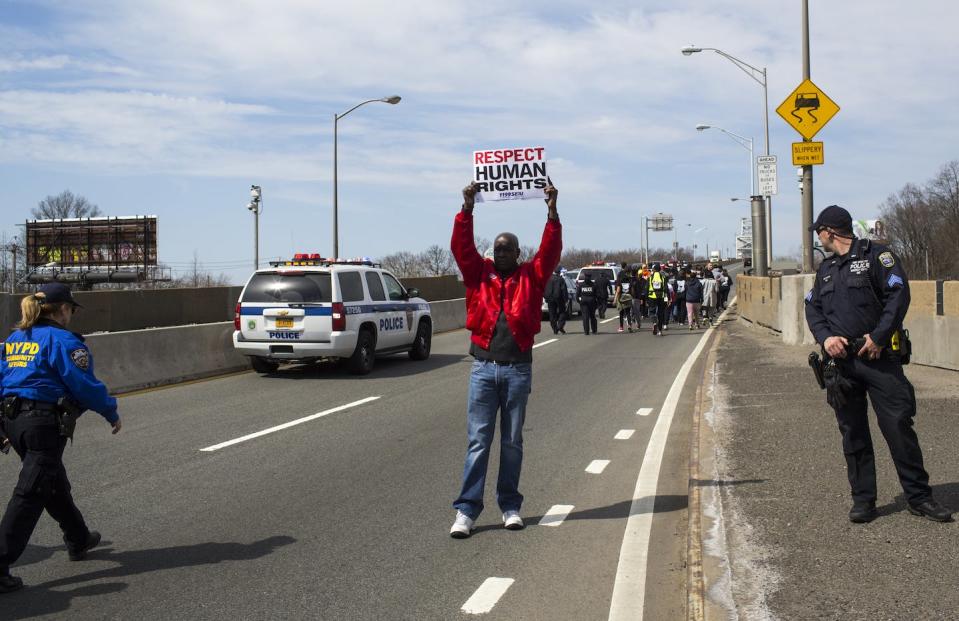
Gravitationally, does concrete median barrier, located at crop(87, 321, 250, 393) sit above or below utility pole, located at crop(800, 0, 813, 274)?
below

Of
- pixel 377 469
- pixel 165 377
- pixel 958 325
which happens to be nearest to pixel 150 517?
pixel 377 469

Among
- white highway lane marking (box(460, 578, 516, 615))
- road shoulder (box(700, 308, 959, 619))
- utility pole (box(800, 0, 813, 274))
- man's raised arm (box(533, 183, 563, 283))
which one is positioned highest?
utility pole (box(800, 0, 813, 274))

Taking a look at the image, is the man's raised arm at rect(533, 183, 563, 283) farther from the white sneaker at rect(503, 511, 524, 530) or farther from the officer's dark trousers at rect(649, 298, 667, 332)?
the officer's dark trousers at rect(649, 298, 667, 332)

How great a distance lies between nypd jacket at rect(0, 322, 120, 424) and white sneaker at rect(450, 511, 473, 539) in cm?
222

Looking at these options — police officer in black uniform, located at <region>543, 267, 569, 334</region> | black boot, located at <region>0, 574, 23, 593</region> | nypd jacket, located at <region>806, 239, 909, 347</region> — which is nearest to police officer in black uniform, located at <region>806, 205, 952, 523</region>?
nypd jacket, located at <region>806, 239, 909, 347</region>

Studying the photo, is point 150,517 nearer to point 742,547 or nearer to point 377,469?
point 377,469

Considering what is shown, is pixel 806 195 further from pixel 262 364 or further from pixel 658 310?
pixel 262 364

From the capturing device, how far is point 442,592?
492 cm

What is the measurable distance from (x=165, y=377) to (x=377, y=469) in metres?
7.68

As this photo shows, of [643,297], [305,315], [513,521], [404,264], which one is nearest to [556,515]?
[513,521]

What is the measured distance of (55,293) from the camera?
5301 millimetres

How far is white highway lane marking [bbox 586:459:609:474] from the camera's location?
794 centimetres

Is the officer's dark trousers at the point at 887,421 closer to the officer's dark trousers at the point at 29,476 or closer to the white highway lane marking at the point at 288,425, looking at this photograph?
the officer's dark trousers at the point at 29,476

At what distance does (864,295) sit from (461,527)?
9.22 feet
